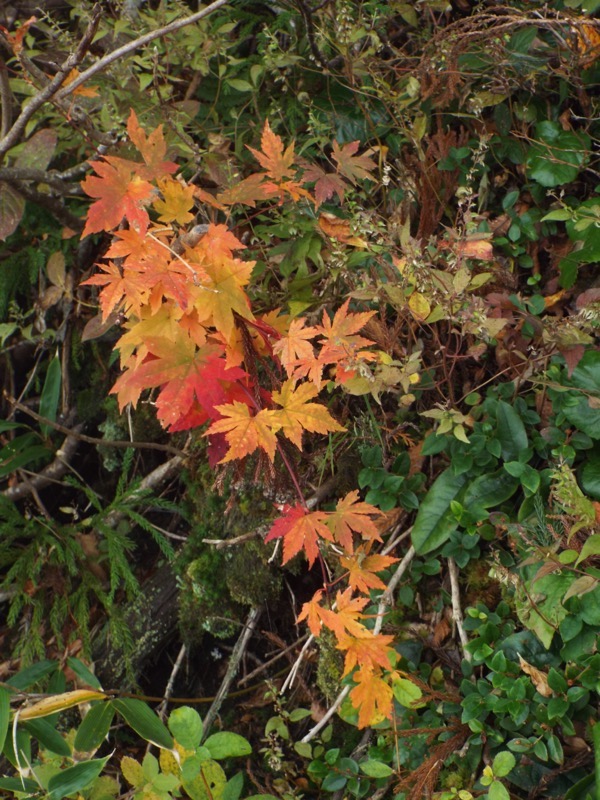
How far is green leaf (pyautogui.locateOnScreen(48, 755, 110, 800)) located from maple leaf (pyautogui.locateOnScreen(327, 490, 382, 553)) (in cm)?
75

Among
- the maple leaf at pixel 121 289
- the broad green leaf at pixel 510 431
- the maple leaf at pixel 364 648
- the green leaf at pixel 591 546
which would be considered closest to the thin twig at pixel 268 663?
the maple leaf at pixel 364 648

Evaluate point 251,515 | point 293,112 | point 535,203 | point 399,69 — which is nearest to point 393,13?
point 399,69

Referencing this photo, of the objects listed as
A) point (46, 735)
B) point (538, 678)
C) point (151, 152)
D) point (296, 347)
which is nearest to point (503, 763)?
point (538, 678)

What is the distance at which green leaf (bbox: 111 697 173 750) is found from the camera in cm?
190

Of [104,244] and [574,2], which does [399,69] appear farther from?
[104,244]

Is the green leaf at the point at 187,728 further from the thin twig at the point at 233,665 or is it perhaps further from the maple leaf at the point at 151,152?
the maple leaf at the point at 151,152

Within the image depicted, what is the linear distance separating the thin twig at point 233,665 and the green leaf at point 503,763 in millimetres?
902

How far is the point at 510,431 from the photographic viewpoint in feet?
6.27

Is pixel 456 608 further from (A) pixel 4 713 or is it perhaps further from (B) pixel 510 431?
(A) pixel 4 713

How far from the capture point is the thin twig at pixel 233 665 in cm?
224

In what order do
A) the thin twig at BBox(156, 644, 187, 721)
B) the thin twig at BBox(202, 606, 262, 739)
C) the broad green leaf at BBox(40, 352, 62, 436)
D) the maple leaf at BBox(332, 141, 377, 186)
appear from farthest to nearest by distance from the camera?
the broad green leaf at BBox(40, 352, 62, 436) → the thin twig at BBox(156, 644, 187, 721) → the thin twig at BBox(202, 606, 262, 739) → the maple leaf at BBox(332, 141, 377, 186)

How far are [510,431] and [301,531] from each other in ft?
2.05

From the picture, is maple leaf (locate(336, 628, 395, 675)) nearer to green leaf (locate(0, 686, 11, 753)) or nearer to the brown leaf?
the brown leaf

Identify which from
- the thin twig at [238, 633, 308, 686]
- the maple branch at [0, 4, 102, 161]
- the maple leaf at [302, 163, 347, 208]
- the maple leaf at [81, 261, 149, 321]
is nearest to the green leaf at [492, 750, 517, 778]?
the thin twig at [238, 633, 308, 686]
